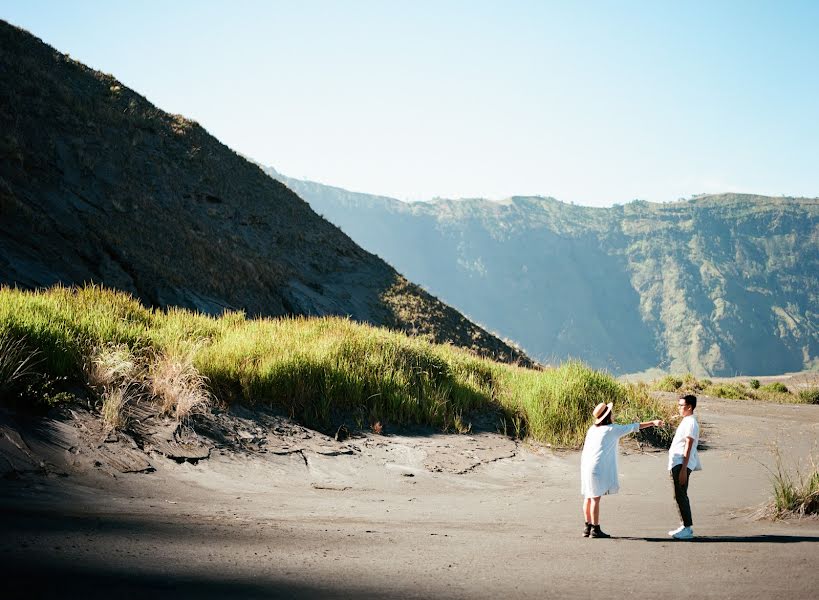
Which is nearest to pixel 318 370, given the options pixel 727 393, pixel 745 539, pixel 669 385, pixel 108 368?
pixel 108 368

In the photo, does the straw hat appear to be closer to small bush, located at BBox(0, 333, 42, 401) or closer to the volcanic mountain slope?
small bush, located at BBox(0, 333, 42, 401)

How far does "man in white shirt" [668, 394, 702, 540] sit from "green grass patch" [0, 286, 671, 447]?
20.4 ft

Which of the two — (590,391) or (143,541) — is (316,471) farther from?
(590,391)

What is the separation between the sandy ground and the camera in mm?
4832

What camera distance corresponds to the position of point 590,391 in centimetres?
1530

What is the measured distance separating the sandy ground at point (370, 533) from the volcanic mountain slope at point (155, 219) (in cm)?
1442

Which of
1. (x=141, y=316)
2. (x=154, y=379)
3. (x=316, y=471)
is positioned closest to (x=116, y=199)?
(x=141, y=316)

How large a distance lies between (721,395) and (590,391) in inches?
635

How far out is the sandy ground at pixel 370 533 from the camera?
483 cm

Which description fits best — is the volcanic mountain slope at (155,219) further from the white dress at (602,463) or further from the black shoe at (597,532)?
the black shoe at (597,532)

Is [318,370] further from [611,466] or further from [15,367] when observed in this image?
[611,466]

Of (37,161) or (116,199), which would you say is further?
(116,199)

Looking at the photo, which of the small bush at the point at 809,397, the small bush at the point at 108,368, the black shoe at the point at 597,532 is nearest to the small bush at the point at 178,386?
the small bush at the point at 108,368

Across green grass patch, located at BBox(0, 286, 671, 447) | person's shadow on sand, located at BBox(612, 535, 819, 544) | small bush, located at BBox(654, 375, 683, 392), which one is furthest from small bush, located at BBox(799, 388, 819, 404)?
person's shadow on sand, located at BBox(612, 535, 819, 544)
